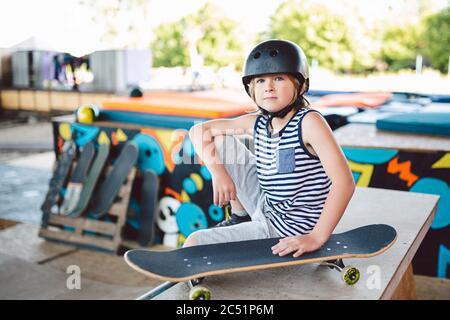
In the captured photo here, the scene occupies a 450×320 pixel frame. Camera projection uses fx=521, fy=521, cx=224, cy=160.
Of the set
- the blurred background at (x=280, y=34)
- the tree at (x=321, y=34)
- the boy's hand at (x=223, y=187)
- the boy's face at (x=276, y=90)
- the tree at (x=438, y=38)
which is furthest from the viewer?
the tree at (x=321, y=34)

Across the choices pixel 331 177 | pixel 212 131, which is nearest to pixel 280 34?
pixel 212 131

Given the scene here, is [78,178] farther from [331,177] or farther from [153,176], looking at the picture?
[331,177]

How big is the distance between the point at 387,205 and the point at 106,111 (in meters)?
3.08

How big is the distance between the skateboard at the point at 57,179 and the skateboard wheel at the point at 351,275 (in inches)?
134

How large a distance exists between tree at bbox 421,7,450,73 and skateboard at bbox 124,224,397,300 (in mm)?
23963

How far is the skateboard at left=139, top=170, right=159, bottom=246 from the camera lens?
165 inches

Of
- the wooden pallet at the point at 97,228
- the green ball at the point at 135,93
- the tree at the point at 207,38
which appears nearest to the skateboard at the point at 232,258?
the wooden pallet at the point at 97,228

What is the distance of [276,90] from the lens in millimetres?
1677

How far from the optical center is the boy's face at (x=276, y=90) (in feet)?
5.49

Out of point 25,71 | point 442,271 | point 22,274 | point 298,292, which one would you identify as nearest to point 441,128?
point 442,271

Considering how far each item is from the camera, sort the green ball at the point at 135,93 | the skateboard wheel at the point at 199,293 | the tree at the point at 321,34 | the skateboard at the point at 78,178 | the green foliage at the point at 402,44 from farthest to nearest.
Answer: the tree at the point at 321,34
the green foliage at the point at 402,44
the green ball at the point at 135,93
the skateboard at the point at 78,178
the skateboard wheel at the point at 199,293

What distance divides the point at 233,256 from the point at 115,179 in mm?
2803

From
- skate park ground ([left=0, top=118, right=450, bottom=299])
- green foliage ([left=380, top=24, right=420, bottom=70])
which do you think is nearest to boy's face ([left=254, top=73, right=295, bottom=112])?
skate park ground ([left=0, top=118, right=450, bottom=299])

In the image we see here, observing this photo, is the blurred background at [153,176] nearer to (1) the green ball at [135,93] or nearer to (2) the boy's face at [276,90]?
(1) the green ball at [135,93]
